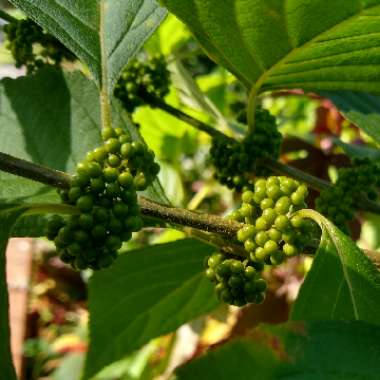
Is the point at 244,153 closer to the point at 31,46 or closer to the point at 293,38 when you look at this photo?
the point at 293,38

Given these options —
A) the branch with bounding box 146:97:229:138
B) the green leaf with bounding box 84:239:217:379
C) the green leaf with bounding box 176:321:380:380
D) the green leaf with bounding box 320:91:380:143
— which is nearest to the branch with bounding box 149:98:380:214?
the branch with bounding box 146:97:229:138

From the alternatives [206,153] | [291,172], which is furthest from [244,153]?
[206,153]

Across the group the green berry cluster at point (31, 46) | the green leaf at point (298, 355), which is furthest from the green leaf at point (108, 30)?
the green leaf at point (298, 355)

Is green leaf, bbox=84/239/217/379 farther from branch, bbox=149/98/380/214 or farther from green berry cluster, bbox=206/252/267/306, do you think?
green berry cluster, bbox=206/252/267/306

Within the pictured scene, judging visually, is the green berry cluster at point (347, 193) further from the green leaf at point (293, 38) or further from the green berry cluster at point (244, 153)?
the green leaf at point (293, 38)

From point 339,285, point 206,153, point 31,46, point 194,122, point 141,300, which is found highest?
point 31,46

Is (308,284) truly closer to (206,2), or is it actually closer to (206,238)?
(206,238)
